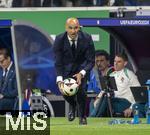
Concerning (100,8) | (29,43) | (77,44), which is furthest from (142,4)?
(77,44)

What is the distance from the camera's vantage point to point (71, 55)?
55.4 ft

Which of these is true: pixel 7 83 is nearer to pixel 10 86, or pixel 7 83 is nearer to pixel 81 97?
pixel 10 86

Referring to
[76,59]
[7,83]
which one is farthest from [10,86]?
[76,59]

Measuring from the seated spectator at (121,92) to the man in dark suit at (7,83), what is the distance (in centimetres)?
203

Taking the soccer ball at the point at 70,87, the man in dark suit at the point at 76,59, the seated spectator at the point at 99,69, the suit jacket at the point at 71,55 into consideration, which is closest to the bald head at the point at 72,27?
the man in dark suit at the point at 76,59

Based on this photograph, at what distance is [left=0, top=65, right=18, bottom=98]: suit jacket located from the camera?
2055cm

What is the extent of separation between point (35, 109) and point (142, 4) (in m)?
3.57

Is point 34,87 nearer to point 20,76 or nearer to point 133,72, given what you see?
point 20,76

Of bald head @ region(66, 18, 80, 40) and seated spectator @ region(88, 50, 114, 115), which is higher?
bald head @ region(66, 18, 80, 40)

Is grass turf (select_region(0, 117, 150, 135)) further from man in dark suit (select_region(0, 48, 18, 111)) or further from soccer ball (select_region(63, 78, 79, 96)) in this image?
man in dark suit (select_region(0, 48, 18, 111))

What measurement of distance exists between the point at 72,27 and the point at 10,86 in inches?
182

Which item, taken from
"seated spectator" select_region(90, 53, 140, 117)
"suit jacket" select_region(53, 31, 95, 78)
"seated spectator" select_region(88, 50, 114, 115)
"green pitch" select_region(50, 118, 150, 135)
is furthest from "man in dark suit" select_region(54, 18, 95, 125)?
"seated spectator" select_region(88, 50, 114, 115)

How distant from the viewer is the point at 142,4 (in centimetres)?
2142

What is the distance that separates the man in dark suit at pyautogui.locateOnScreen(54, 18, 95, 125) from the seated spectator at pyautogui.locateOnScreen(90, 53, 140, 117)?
114 inches
